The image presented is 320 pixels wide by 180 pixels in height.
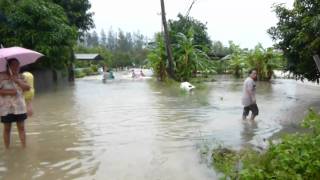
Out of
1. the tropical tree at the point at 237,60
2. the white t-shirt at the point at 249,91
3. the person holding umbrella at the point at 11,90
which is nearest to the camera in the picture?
the person holding umbrella at the point at 11,90

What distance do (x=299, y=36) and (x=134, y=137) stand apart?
5.90m

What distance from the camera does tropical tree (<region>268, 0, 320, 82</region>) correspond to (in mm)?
13266

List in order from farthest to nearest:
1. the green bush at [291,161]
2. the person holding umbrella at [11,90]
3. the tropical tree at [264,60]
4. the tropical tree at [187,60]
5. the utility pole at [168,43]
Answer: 1. the tropical tree at [264,60]
2. the tropical tree at [187,60]
3. the utility pole at [168,43]
4. the person holding umbrella at [11,90]
5. the green bush at [291,161]

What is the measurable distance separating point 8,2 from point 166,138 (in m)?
15.0

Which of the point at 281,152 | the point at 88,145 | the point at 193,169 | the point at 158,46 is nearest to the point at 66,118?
the point at 88,145

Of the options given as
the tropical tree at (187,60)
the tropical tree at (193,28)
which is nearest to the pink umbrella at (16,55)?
the tropical tree at (187,60)

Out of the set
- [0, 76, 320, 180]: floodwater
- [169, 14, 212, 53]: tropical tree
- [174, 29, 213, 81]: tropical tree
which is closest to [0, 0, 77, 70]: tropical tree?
[0, 76, 320, 180]: floodwater

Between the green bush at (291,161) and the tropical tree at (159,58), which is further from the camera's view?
the tropical tree at (159,58)

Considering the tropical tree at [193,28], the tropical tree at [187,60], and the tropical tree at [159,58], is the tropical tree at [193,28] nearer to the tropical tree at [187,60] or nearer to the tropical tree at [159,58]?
the tropical tree at [159,58]

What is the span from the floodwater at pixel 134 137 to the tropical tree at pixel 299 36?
145 centimetres

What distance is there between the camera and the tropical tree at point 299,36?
43.5 feet

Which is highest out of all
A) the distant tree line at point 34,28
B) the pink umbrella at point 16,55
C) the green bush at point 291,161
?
the distant tree line at point 34,28

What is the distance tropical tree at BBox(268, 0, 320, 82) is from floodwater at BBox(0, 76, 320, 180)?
145cm

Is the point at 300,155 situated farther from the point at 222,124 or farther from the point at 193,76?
the point at 193,76
